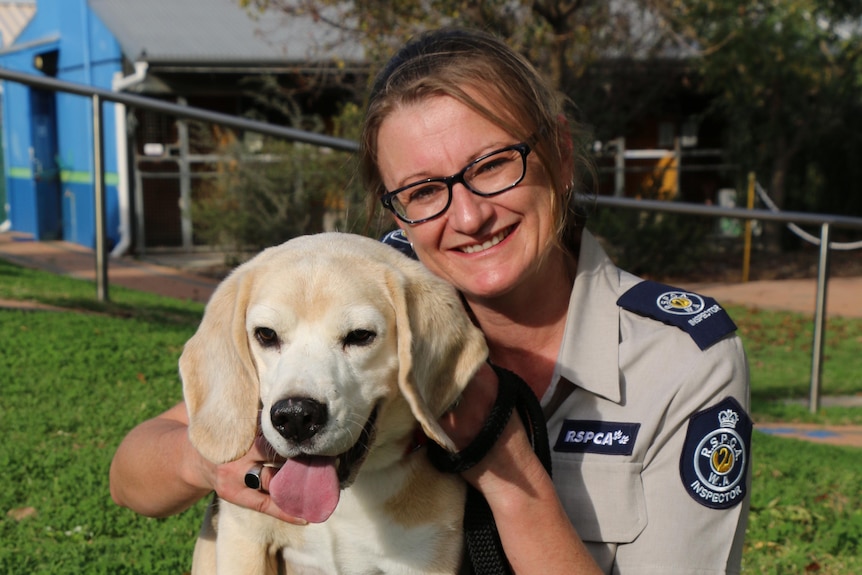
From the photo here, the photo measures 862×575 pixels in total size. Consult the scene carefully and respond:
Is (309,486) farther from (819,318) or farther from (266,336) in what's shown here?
(819,318)

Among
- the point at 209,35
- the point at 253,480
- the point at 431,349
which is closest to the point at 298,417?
the point at 253,480

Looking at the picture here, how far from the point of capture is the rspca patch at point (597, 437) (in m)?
2.48

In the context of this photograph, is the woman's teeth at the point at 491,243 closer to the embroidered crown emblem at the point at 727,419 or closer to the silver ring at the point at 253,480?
the embroidered crown emblem at the point at 727,419

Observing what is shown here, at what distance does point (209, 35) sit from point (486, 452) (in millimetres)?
14637

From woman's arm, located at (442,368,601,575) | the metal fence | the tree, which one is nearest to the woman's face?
woman's arm, located at (442,368,601,575)

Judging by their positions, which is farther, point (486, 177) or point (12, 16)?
point (12, 16)

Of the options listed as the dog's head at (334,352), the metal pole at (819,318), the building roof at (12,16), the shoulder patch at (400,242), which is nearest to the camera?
the dog's head at (334,352)

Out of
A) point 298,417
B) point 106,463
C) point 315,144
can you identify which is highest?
point 315,144

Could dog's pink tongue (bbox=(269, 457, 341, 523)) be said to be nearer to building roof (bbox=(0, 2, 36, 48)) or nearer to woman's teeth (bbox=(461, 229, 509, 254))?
woman's teeth (bbox=(461, 229, 509, 254))

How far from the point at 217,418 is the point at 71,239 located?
10491mm

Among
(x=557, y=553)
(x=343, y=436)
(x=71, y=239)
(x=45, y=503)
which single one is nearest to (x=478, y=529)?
(x=557, y=553)

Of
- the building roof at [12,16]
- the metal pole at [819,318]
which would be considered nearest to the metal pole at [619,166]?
the metal pole at [819,318]

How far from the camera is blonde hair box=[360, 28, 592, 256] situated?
265 cm

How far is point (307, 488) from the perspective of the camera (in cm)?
217
